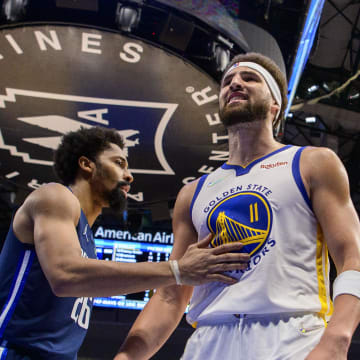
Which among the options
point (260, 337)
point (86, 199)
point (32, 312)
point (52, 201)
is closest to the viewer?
point (260, 337)

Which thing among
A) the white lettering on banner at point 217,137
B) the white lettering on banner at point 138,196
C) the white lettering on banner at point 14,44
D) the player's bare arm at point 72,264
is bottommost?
the white lettering on banner at point 138,196

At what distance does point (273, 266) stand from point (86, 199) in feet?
5.35

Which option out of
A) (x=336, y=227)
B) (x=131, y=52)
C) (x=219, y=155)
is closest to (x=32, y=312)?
(x=336, y=227)

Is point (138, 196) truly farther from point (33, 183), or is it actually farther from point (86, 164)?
point (86, 164)

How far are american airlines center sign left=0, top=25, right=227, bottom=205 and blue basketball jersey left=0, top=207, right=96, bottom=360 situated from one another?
2787 mm

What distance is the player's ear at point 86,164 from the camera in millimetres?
3152

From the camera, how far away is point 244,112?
2047mm

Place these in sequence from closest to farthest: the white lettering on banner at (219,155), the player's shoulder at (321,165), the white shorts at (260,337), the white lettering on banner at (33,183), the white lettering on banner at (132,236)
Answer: the white shorts at (260,337), the player's shoulder at (321,165), the white lettering on banner at (219,155), the white lettering on banner at (33,183), the white lettering on banner at (132,236)

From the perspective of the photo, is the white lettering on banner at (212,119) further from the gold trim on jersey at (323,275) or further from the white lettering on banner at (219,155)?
the gold trim on jersey at (323,275)

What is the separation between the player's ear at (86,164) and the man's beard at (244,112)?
135cm

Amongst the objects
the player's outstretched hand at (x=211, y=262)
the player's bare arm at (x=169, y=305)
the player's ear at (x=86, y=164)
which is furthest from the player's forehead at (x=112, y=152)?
the player's outstretched hand at (x=211, y=262)

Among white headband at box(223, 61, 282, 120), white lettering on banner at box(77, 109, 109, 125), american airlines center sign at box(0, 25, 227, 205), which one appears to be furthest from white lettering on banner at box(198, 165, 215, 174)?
white headband at box(223, 61, 282, 120)

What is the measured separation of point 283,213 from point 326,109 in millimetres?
8398

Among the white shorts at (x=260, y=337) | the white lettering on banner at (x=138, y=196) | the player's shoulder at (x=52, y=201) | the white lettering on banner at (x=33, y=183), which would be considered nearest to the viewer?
the white shorts at (x=260, y=337)
